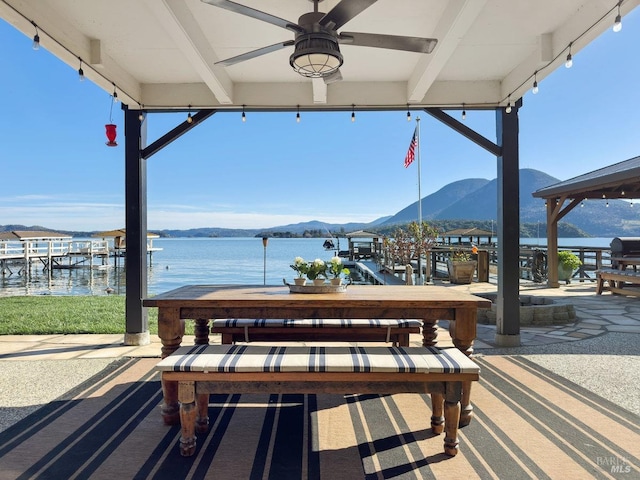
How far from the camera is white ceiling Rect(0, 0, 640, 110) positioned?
291cm

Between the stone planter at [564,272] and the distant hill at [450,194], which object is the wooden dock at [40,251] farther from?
the distant hill at [450,194]

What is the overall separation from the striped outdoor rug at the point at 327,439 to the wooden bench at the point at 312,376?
231 mm

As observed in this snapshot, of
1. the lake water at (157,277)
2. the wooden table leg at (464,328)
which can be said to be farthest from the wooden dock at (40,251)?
the wooden table leg at (464,328)

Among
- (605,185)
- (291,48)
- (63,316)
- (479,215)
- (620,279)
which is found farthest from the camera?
(479,215)

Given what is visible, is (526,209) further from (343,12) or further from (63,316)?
(343,12)

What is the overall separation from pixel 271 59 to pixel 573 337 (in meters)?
4.82

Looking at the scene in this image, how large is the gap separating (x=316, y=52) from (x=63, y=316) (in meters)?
5.94

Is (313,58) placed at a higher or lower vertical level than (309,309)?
higher

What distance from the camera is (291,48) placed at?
12.0 ft

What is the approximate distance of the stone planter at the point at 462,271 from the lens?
8.94 meters

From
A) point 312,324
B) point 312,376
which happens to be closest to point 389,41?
point 312,376

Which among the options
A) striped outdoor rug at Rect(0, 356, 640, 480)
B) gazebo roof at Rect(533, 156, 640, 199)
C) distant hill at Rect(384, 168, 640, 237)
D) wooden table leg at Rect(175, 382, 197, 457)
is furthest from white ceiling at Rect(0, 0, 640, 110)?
distant hill at Rect(384, 168, 640, 237)

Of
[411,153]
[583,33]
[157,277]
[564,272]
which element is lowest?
[157,277]

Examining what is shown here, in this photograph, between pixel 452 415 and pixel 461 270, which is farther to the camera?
pixel 461 270
